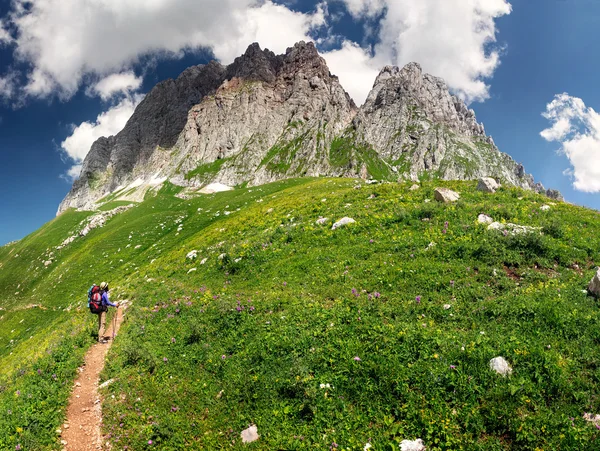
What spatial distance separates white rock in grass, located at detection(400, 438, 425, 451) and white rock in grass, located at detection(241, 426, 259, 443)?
3749 mm

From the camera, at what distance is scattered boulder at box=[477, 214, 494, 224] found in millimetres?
15969

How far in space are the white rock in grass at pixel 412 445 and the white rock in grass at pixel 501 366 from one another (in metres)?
2.83

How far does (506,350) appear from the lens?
27.7ft

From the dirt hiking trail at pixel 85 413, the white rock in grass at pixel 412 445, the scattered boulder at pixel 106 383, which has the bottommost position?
the dirt hiking trail at pixel 85 413

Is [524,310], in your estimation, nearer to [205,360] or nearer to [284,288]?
[284,288]

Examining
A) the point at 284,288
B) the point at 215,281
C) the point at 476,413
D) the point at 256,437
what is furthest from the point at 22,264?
the point at 476,413

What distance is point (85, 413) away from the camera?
10.0 meters

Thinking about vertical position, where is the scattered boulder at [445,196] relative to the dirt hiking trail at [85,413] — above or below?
above

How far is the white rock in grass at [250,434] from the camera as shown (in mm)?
8086

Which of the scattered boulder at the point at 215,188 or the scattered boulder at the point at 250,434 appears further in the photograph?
the scattered boulder at the point at 215,188

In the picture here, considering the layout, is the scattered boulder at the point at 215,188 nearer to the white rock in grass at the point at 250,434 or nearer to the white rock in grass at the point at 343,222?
the white rock in grass at the point at 343,222

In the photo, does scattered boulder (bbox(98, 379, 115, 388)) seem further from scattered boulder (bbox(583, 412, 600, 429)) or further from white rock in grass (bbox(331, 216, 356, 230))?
scattered boulder (bbox(583, 412, 600, 429))

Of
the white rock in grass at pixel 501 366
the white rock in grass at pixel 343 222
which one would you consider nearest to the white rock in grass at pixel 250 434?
the white rock in grass at pixel 501 366

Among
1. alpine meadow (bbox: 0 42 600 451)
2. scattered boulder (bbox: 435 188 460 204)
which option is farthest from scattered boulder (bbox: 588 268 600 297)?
scattered boulder (bbox: 435 188 460 204)
